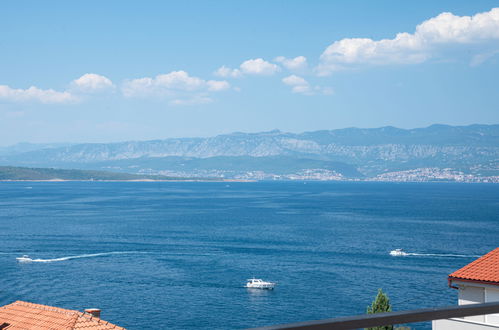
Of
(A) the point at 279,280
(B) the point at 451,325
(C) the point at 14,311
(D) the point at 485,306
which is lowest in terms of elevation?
(A) the point at 279,280

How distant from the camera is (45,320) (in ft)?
74.5

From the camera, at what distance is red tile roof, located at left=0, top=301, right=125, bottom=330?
2219 centimetres

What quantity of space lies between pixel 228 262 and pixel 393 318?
6552cm

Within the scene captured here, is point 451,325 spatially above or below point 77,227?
above

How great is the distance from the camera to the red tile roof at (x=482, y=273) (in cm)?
1450

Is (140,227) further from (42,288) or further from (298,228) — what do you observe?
(42,288)

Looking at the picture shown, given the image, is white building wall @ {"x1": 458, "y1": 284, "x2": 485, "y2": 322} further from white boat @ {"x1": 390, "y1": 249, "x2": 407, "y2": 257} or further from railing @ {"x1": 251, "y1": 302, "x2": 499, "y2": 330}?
white boat @ {"x1": 390, "y1": 249, "x2": 407, "y2": 257}

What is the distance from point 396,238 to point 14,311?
70.9 metres

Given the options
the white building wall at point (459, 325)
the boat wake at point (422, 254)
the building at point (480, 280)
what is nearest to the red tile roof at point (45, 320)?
the building at point (480, 280)

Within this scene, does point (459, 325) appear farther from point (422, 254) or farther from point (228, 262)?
point (422, 254)

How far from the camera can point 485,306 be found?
236 cm

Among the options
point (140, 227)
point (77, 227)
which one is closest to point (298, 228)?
point (140, 227)

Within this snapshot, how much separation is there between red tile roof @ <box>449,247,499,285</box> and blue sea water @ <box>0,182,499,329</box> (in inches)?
1139

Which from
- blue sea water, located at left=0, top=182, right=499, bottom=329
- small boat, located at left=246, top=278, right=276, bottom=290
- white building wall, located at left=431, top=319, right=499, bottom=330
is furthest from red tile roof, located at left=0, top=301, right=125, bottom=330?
small boat, located at left=246, top=278, right=276, bottom=290
